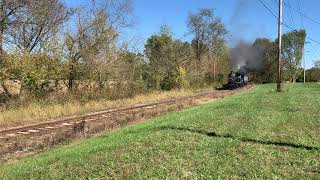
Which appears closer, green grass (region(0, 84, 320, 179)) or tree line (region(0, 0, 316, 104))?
green grass (region(0, 84, 320, 179))

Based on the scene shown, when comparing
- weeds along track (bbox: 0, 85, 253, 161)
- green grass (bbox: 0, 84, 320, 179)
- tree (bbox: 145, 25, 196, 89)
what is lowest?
weeds along track (bbox: 0, 85, 253, 161)

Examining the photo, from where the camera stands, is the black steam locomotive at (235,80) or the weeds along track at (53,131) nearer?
the weeds along track at (53,131)

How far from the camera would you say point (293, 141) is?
11828 mm

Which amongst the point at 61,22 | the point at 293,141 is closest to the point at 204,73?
the point at 61,22

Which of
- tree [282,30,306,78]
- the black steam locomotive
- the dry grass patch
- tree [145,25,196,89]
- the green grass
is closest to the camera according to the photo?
the green grass

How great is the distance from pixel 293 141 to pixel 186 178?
4.58m

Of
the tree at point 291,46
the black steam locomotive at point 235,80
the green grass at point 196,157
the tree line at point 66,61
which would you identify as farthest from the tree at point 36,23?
the tree at point 291,46

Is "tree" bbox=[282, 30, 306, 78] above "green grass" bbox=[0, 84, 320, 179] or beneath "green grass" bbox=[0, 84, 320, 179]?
above

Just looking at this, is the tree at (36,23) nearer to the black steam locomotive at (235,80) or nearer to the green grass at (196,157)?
the green grass at (196,157)


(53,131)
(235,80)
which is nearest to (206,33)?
(235,80)

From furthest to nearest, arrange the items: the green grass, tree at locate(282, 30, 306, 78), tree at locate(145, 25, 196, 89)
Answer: tree at locate(282, 30, 306, 78)
tree at locate(145, 25, 196, 89)
the green grass

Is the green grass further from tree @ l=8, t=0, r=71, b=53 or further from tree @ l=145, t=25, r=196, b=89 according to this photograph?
tree @ l=145, t=25, r=196, b=89


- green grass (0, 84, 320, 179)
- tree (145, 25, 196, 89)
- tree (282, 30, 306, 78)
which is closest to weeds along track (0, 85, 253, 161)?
green grass (0, 84, 320, 179)

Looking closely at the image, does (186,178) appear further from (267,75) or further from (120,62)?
(267,75)
